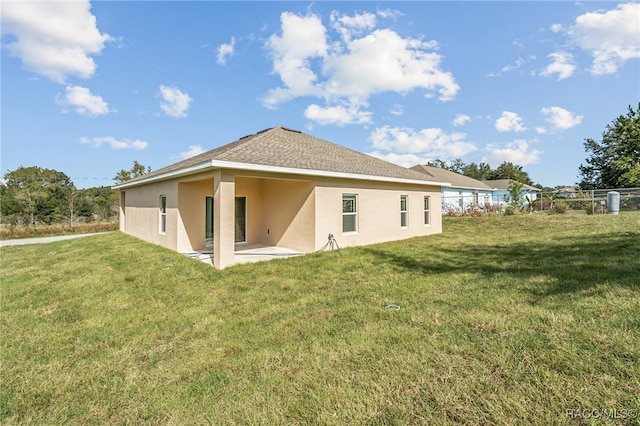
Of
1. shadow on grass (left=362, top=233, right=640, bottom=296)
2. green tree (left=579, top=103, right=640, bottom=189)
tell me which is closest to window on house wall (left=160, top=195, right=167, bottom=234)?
shadow on grass (left=362, top=233, right=640, bottom=296)

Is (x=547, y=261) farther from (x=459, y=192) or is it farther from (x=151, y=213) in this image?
(x=459, y=192)

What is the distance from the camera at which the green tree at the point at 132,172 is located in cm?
3086

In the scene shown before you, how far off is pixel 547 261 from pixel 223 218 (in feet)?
26.4

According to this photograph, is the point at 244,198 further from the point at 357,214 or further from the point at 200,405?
the point at 200,405

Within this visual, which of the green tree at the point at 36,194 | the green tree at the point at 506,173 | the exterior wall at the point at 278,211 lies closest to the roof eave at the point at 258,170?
the exterior wall at the point at 278,211

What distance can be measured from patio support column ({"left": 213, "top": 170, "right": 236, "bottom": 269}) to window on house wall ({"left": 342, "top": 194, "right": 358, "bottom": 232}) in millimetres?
4387

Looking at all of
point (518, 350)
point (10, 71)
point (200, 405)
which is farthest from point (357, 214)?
point (10, 71)

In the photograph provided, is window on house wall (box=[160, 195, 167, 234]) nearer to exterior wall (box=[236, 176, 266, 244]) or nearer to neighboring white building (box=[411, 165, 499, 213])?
exterior wall (box=[236, 176, 266, 244])

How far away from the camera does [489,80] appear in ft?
41.4

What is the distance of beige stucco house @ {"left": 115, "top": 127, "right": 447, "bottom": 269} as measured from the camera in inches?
323


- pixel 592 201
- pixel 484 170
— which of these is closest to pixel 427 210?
pixel 592 201

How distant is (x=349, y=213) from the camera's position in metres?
10.8

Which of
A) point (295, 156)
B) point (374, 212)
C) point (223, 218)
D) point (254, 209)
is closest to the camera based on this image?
point (223, 218)

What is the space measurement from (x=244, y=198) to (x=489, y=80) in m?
12.0
